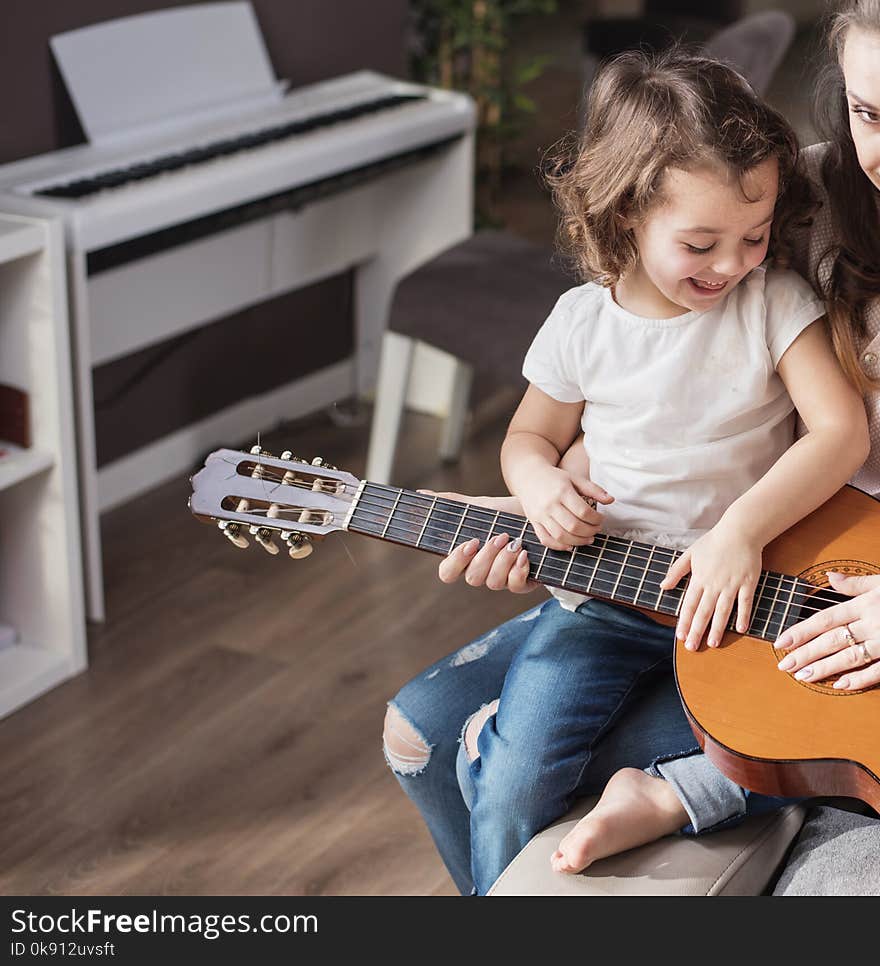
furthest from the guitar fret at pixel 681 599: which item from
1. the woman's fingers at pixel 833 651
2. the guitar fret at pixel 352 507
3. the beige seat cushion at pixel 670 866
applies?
the guitar fret at pixel 352 507

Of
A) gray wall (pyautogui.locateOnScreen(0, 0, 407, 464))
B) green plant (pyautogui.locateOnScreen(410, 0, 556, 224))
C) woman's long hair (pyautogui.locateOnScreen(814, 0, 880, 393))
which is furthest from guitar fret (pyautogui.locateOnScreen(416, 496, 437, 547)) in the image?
green plant (pyautogui.locateOnScreen(410, 0, 556, 224))

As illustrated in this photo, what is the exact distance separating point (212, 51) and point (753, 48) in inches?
45.4

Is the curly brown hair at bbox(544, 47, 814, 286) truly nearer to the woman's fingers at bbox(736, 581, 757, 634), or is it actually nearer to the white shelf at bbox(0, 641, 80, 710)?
the woman's fingers at bbox(736, 581, 757, 634)

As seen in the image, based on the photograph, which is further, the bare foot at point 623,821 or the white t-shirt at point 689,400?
the white t-shirt at point 689,400

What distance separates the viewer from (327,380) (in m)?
3.46

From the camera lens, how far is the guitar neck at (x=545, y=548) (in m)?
1.29

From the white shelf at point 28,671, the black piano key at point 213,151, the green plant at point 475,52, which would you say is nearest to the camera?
the white shelf at point 28,671

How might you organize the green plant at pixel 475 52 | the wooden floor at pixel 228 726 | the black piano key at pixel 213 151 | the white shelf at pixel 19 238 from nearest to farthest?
the wooden floor at pixel 228 726, the white shelf at pixel 19 238, the black piano key at pixel 213 151, the green plant at pixel 475 52

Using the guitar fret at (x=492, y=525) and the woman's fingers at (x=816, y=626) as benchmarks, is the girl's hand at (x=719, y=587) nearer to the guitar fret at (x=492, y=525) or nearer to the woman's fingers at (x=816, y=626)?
the woman's fingers at (x=816, y=626)

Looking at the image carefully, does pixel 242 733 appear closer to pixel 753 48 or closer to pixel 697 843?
pixel 697 843

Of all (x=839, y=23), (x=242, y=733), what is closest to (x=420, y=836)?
(x=242, y=733)

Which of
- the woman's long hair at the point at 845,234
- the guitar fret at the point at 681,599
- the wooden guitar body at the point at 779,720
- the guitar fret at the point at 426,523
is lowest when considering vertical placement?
the wooden guitar body at the point at 779,720

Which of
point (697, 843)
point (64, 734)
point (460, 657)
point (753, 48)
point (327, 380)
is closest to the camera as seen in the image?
point (697, 843)
